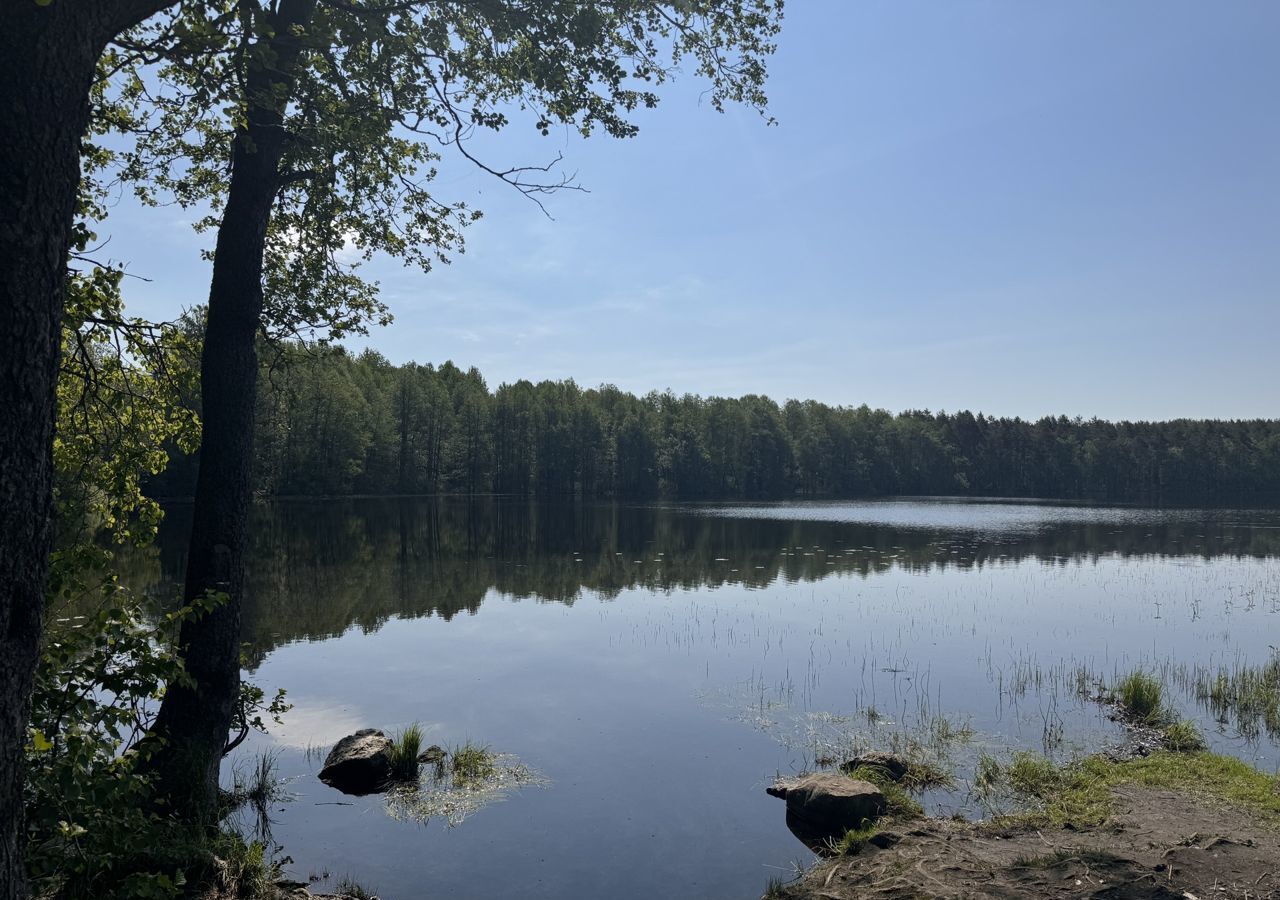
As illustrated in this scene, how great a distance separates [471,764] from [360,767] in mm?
1626

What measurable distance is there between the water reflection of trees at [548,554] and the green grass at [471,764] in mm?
5785

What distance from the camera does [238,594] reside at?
8.32m

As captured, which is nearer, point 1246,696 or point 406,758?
point 406,758

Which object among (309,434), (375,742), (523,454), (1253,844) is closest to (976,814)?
(1253,844)

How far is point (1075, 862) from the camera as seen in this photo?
788 centimetres

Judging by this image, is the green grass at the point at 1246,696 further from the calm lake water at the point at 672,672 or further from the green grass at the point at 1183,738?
the green grass at the point at 1183,738

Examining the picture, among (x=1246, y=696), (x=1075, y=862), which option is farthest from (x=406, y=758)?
(x=1246, y=696)

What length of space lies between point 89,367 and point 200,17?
3564 mm

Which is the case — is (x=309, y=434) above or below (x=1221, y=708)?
above

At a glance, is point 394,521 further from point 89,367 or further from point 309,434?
point 89,367

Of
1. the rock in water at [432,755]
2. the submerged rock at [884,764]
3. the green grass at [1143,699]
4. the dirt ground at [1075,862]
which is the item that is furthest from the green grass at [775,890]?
the green grass at [1143,699]

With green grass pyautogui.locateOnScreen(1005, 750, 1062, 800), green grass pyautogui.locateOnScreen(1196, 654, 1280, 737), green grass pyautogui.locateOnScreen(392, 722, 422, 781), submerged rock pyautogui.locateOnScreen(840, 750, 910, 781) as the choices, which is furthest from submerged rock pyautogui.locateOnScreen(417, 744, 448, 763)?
green grass pyautogui.locateOnScreen(1196, 654, 1280, 737)

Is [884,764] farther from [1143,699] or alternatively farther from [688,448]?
[688,448]

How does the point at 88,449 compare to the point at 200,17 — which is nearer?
the point at 200,17
